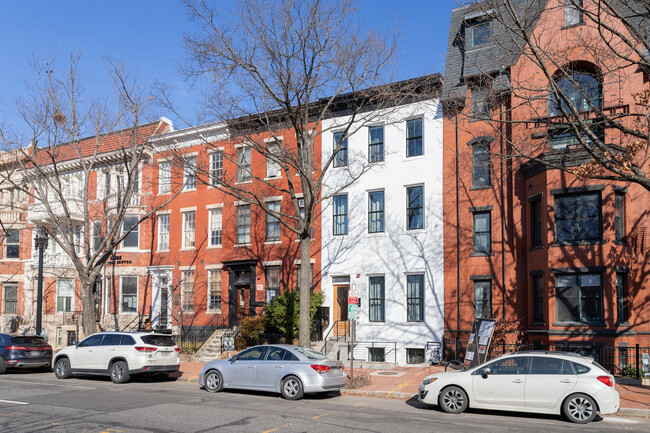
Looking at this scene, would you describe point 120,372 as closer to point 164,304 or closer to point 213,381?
point 213,381

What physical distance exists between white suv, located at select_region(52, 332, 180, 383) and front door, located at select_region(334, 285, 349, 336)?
28.0ft

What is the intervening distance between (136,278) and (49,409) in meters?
19.7

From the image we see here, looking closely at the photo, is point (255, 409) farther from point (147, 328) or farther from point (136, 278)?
point (136, 278)

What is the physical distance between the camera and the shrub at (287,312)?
25094 mm

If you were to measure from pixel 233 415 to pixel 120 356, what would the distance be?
7.63 metres

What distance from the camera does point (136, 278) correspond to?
32438 millimetres

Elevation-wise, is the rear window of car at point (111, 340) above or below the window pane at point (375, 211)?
below

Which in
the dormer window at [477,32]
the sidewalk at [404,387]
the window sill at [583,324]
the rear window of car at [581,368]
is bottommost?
the sidewalk at [404,387]

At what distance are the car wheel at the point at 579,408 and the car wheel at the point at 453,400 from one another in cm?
213

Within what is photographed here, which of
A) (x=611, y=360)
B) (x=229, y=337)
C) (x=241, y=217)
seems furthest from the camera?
(x=241, y=217)

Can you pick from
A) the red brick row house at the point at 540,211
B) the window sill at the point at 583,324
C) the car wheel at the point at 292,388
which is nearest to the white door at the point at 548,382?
the car wheel at the point at 292,388

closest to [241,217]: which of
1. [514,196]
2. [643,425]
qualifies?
[514,196]

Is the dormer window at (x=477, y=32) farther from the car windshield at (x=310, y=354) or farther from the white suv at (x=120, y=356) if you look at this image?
the white suv at (x=120, y=356)

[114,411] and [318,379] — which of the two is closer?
[114,411]
